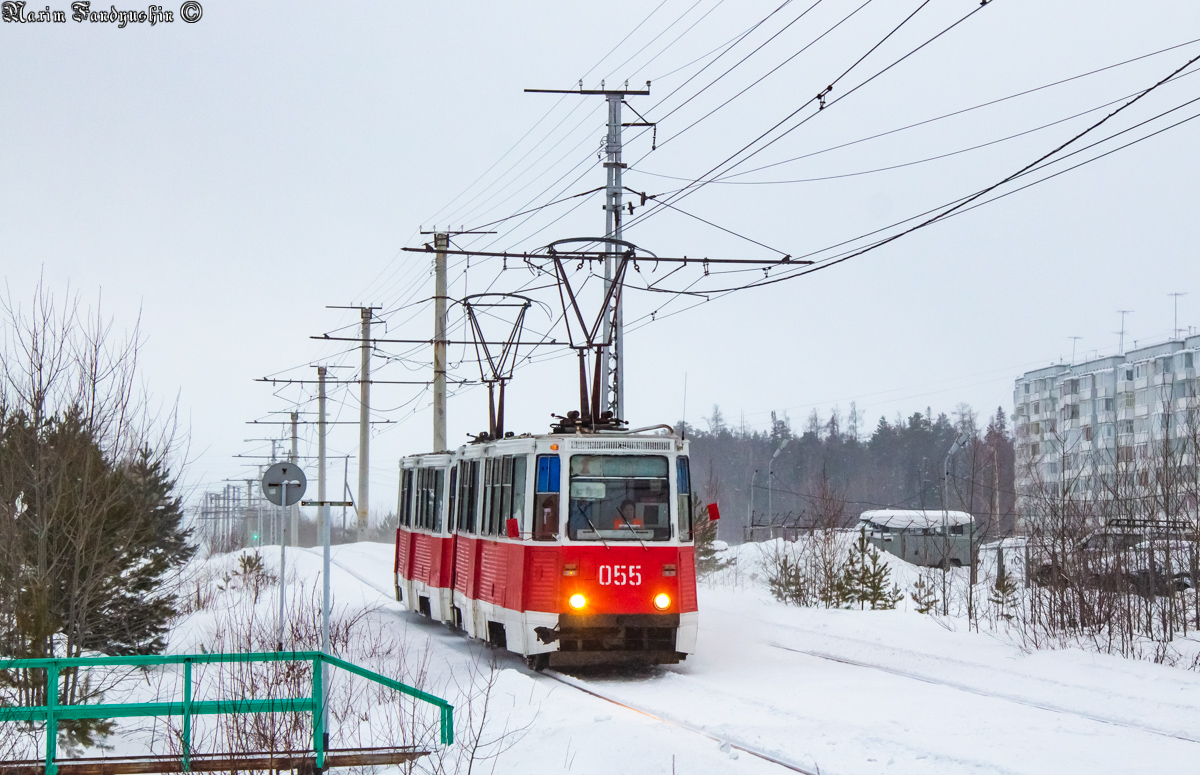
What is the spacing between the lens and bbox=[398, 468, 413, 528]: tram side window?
23.2 meters

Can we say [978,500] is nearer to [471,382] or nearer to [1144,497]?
[471,382]

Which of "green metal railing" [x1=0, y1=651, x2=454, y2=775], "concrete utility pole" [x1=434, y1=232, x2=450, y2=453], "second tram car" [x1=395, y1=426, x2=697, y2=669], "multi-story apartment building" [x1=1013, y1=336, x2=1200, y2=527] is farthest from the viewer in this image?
"concrete utility pole" [x1=434, y1=232, x2=450, y2=453]

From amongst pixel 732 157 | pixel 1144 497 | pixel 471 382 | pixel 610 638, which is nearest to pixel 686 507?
pixel 610 638

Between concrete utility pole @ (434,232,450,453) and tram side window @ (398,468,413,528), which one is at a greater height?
concrete utility pole @ (434,232,450,453)

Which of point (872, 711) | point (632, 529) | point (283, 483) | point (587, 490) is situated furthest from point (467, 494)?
point (872, 711)

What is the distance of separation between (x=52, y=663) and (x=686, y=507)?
301 inches

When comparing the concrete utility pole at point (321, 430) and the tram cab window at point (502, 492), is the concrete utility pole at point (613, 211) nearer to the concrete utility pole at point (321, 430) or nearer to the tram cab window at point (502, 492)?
the tram cab window at point (502, 492)

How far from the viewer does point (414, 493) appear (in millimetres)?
22828

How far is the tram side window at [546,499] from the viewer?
15.2 m

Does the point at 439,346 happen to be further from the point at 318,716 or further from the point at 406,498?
the point at 318,716

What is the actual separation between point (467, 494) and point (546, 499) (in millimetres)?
3546

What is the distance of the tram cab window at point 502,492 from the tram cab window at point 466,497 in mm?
617

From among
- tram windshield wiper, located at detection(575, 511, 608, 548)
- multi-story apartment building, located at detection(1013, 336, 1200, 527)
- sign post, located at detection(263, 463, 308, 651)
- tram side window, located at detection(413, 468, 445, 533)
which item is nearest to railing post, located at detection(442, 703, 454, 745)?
tram windshield wiper, located at detection(575, 511, 608, 548)

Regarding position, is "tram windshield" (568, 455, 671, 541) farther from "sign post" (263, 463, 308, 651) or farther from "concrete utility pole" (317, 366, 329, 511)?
"concrete utility pole" (317, 366, 329, 511)
